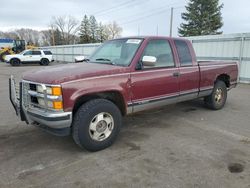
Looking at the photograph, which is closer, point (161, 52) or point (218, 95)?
point (161, 52)

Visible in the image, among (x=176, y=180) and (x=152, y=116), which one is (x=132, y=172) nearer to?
(x=176, y=180)

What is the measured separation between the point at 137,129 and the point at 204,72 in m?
2.29

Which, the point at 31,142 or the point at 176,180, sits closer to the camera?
the point at 176,180

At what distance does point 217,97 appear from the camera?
6133 millimetres

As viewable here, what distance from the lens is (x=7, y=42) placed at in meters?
36.8

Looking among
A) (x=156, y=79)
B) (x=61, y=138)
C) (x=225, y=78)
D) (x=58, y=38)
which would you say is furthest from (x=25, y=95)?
(x=58, y=38)

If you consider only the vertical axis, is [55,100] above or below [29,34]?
below

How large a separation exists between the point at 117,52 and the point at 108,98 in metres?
1.05

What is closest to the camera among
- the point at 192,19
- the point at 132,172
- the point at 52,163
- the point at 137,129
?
the point at 132,172

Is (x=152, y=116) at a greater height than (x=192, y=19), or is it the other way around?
(x=192, y=19)

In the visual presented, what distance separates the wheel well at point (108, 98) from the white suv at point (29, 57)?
22.8 metres

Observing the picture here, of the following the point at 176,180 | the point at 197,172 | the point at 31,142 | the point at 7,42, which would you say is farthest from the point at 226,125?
the point at 7,42

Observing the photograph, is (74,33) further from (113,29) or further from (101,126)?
(101,126)

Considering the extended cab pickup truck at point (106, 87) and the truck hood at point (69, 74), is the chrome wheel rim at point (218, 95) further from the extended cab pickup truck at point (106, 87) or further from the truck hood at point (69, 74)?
the truck hood at point (69, 74)
